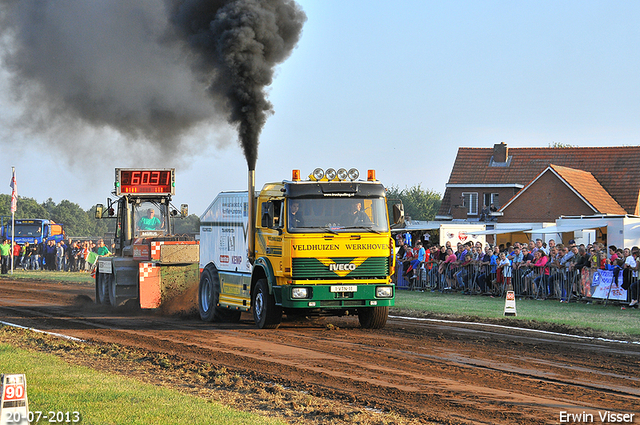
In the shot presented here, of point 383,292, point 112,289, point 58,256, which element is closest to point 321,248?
point 383,292

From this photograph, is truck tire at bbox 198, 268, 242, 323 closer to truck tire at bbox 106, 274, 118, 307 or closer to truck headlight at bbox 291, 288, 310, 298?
truck tire at bbox 106, 274, 118, 307

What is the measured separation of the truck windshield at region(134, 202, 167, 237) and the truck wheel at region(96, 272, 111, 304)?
1589 millimetres

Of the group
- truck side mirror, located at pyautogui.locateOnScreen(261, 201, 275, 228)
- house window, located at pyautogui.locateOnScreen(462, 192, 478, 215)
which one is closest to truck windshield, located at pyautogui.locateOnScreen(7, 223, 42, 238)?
house window, located at pyautogui.locateOnScreen(462, 192, 478, 215)

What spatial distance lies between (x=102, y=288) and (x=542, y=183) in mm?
37293

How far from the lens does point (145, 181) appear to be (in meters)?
20.0

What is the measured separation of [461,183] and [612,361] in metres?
49.5

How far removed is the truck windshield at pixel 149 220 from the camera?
20.2 metres

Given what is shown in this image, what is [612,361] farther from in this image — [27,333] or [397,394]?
[27,333]

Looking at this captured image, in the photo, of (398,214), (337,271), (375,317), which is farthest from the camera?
(375,317)

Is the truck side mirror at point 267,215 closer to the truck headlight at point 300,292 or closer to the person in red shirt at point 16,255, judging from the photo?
the truck headlight at point 300,292

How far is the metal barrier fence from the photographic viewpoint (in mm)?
21188

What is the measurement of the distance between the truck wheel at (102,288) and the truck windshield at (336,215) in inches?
319

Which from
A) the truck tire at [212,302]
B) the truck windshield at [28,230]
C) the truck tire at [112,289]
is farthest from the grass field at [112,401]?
the truck windshield at [28,230]

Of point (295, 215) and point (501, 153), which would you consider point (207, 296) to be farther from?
point (501, 153)
